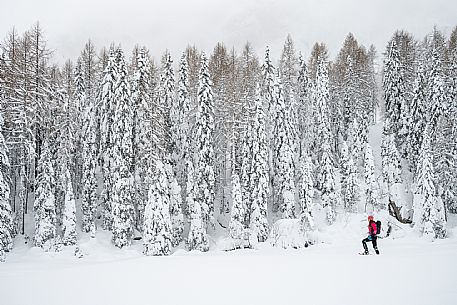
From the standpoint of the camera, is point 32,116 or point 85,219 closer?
point 32,116

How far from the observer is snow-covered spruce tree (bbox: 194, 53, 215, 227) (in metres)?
32.6

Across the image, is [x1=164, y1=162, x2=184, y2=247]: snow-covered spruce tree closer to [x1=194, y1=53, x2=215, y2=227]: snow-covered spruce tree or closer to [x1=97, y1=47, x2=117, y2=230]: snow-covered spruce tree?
[x1=194, y1=53, x2=215, y2=227]: snow-covered spruce tree

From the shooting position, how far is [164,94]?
37.3 m

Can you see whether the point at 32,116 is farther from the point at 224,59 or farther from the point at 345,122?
the point at 345,122

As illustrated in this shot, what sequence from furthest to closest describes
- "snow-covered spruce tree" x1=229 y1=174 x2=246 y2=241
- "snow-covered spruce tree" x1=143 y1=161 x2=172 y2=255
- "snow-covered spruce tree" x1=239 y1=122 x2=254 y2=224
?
"snow-covered spruce tree" x1=239 y1=122 x2=254 y2=224, "snow-covered spruce tree" x1=229 y1=174 x2=246 y2=241, "snow-covered spruce tree" x1=143 y1=161 x2=172 y2=255

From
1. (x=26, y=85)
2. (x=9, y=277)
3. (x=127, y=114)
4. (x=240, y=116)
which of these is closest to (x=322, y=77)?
(x=240, y=116)

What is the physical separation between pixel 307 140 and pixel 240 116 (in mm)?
10685

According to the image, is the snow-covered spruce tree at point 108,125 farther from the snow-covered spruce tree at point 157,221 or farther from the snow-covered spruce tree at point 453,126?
the snow-covered spruce tree at point 453,126

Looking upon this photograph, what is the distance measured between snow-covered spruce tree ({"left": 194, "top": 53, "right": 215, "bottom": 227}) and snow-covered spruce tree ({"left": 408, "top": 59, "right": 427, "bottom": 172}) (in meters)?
25.2

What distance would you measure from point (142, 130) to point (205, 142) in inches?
261

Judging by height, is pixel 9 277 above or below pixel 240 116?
below

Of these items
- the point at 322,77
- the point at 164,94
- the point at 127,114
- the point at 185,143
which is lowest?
the point at 185,143

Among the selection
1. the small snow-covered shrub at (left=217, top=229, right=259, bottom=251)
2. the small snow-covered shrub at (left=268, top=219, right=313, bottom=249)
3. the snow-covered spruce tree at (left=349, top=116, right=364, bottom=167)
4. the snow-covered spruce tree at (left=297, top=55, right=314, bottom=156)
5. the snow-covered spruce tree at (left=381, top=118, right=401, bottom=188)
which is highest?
the snow-covered spruce tree at (left=297, top=55, right=314, bottom=156)

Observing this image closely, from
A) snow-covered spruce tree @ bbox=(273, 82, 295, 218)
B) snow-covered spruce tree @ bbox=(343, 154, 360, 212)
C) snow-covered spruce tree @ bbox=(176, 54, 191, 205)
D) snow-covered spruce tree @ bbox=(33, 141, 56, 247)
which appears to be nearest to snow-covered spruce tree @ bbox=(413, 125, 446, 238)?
snow-covered spruce tree @ bbox=(343, 154, 360, 212)
